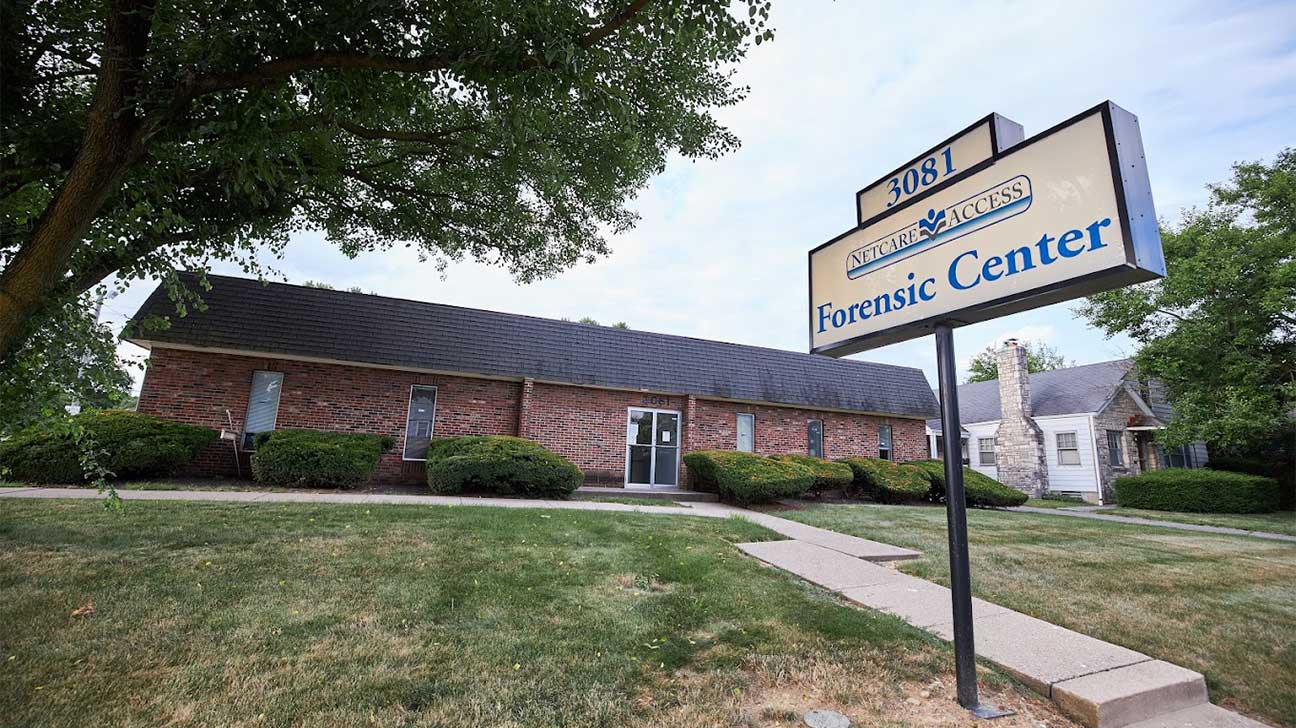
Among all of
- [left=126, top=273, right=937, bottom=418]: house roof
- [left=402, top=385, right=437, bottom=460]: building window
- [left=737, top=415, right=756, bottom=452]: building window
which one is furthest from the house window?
[left=737, top=415, right=756, bottom=452]: building window

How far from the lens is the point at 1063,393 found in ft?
73.9

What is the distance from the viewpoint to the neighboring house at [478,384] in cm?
1141

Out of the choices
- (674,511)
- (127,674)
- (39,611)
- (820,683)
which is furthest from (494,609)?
(674,511)

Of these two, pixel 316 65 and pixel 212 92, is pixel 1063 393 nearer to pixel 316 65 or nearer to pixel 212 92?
Result: pixel 316 65

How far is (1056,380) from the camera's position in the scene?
24203 millimetres

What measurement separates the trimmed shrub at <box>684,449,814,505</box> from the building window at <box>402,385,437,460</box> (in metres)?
6.45

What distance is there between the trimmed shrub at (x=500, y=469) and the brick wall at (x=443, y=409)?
1.89m

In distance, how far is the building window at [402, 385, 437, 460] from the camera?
1262 cm

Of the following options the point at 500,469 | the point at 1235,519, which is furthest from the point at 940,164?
the point at 1235,519

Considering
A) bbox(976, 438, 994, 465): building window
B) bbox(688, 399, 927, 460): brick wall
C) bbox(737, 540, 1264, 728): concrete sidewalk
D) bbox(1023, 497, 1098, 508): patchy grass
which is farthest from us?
bbox(976, 438, 994, 465): building window

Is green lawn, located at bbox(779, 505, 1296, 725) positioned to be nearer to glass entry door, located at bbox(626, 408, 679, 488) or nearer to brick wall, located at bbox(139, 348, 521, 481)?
glass entry door, located at bbox(626, 408, 679, 488)

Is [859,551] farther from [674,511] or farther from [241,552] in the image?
[241,552]

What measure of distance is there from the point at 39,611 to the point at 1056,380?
99.5 feet

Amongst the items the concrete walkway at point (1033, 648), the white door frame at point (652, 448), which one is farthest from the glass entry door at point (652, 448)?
the concrete walkway at point (1033, 648)
